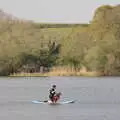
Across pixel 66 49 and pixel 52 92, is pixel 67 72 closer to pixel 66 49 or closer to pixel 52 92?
pixel 66 49

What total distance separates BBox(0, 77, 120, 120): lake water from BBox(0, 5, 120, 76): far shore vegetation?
19.9m

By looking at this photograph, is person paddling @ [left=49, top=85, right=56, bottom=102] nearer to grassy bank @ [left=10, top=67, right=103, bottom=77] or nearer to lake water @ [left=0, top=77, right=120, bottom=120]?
lake water @ [left=0, top=77, right=120, bottom=120]

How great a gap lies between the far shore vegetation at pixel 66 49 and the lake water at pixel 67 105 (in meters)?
19.9

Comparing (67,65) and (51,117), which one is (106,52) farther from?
(51,117)

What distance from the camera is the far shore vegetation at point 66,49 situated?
10438 centimetres

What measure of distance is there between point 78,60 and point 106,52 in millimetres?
4744

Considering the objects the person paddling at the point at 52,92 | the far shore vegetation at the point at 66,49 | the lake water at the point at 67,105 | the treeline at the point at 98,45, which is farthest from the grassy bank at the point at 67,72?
the person paddling at the point at 52,92

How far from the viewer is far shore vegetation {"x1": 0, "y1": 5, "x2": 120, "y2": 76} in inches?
4109

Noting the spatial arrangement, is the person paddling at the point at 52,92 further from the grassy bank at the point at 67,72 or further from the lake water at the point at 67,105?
the grassy bank at the point at 67,72

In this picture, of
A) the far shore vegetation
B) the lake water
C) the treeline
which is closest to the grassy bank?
the far shore vegetation

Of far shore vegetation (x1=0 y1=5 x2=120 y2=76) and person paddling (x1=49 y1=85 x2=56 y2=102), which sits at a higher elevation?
far shore vegetation (x1=0 y1=5 x2=120 y2=76)

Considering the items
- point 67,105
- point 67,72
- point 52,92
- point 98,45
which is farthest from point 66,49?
point 52,92

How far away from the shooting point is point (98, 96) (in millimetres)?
65000

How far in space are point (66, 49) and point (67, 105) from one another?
53.4 metres
